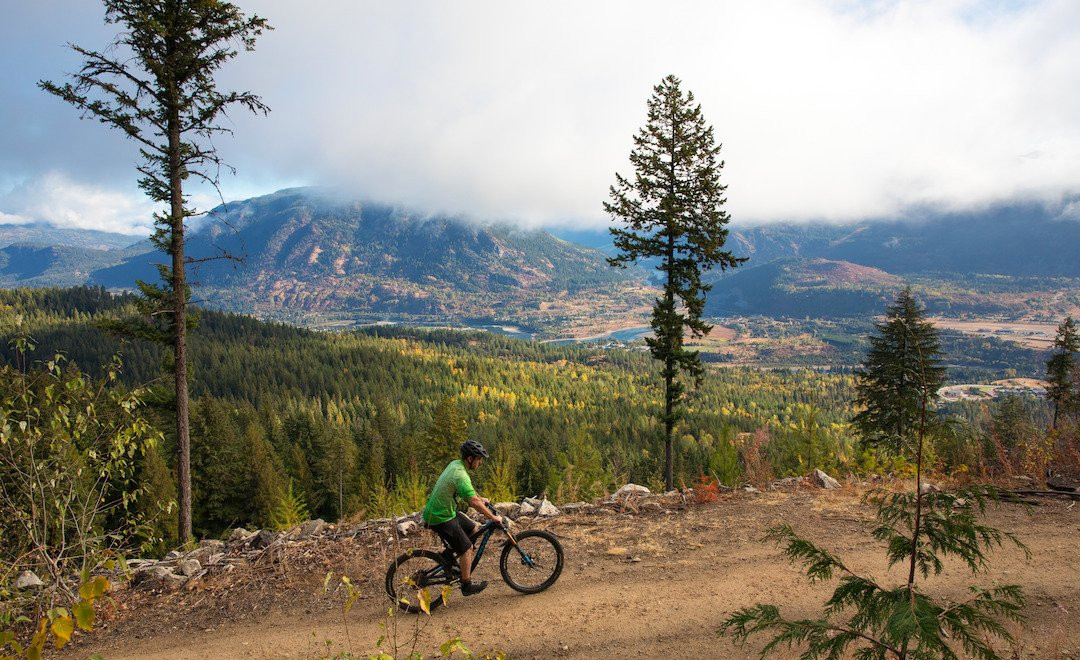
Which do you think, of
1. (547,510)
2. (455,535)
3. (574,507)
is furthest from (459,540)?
(574,507)

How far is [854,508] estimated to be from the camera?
12812 mm

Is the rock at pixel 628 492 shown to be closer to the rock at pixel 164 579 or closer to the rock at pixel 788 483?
the rock at pixel 788 483

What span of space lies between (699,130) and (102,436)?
62.2ft

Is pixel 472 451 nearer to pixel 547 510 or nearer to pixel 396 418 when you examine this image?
pixel 547 510

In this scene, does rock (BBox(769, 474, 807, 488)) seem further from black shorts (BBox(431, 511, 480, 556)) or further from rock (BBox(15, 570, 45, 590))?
rock (BBox(15, 570, 45, 590))

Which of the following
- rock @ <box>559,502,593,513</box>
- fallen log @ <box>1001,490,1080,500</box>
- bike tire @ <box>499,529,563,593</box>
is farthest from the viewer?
rock @ <box>559,502,593,513</box>

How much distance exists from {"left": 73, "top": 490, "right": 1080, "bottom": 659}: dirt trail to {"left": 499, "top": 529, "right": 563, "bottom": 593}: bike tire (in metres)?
0.21

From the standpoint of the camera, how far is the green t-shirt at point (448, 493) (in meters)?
8.00

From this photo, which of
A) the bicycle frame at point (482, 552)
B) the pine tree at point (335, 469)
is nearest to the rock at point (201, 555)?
the bicycle frame at point (482, 552)

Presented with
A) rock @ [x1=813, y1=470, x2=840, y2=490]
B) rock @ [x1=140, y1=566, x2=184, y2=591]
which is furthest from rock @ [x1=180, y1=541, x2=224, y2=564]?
rock @ [x1=813, y1=470, x2=840, y2=490]

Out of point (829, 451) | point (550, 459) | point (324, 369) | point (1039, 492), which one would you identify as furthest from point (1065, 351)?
point (324, 369)

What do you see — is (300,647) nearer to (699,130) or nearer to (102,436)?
(102,436)

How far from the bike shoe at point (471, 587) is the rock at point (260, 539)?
5.71 metres

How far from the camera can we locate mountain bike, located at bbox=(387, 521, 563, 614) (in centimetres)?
853
